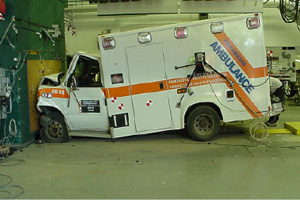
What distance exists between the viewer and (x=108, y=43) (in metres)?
6.98

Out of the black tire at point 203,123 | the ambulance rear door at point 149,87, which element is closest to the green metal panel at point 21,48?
the ambulance rear door at point 149,87

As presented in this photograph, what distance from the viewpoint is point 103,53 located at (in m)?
7.03

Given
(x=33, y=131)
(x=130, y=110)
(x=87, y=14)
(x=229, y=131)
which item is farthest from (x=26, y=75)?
(x=87, y=14)

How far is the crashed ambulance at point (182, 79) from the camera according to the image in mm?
6883

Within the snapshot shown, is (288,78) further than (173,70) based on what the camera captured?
Yes

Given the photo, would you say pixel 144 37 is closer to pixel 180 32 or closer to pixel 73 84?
pixel 180 32

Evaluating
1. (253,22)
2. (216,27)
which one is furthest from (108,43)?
(253,22)

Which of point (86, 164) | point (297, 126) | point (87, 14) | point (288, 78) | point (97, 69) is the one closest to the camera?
point (86, 164)

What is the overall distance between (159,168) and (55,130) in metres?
3.33

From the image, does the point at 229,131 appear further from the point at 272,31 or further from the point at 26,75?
the point at 272,31

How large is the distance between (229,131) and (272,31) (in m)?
10.3

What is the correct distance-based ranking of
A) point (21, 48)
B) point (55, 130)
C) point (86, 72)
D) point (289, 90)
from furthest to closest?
point (289, 90) → point (55, 130) → point (86, 72) → point (21, 48)

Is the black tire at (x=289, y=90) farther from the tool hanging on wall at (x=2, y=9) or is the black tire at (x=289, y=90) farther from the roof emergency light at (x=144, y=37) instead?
the tool hanging on wall at (x=2, y=9)

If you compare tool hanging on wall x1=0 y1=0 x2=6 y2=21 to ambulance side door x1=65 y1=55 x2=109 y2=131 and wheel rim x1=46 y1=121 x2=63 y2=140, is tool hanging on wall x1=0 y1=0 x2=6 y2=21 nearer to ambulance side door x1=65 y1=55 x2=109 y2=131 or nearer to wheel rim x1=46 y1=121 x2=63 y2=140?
ambulance side door x1=65 y1=55 x2=109 y2=131
